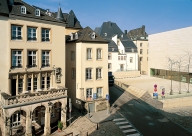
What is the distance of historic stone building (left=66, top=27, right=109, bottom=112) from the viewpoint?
2545cm

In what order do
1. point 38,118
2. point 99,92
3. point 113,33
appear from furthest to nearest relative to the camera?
point 113,33 → point 99,92 → point 38,118

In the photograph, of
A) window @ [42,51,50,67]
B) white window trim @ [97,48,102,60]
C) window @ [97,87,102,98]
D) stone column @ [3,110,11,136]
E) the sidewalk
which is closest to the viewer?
stone column @ [3,110,11,136]

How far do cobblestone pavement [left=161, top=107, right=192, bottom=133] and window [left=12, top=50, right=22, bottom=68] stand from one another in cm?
2083

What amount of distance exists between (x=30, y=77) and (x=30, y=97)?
300 centimetres

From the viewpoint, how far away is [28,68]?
760 inches

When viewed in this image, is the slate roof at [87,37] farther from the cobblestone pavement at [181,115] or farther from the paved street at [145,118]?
the cobblestone pavement at [181,115]

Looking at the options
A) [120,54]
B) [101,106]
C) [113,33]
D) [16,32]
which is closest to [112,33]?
[113,33]

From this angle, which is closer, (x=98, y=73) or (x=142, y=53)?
(x=98, y=73)

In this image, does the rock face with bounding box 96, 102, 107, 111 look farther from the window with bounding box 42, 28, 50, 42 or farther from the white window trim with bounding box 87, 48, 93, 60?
the window with bounding box 42, 28, 50, 42

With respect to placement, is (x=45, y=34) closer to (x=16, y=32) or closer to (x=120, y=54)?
(x=16, y=32)

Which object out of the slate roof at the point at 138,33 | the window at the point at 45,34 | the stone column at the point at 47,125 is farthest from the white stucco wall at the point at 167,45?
the stone column at the point at 47,125

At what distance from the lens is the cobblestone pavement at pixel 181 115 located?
2153 cm

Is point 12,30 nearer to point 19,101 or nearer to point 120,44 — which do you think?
point 19,101

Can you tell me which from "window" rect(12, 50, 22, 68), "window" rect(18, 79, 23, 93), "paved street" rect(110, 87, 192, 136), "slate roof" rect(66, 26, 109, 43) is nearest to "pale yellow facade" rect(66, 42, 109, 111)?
"slate roof" rect(66, 26, 109, 43)
